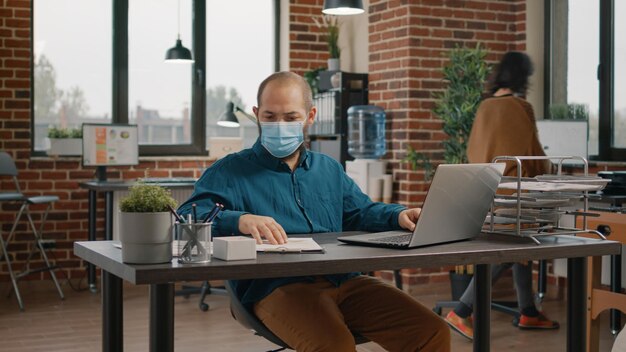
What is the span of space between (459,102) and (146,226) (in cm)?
392

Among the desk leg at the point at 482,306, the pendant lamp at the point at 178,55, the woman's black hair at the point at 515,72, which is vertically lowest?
the desk leg at the point at 482,306

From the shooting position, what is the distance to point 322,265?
217 centimetres

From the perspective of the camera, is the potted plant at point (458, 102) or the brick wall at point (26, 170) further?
the brick wall at point (26, 170)

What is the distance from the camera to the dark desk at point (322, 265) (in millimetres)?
2053

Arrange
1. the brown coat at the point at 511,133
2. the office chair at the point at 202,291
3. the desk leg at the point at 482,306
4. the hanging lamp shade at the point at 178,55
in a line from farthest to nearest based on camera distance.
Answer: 1. the hanging lamp shade at the point at 178,55
2. the office chair at the point at 202,291
3. the brown coat at the point at 511,133
4. the desk leg at the point at 482,306

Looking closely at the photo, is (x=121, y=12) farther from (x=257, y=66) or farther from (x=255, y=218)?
(x=255, y=218)

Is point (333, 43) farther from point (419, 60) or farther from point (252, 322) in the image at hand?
point (252, 322)

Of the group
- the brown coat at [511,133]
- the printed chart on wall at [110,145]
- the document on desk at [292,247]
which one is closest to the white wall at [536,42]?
the brown coat at [511,133]

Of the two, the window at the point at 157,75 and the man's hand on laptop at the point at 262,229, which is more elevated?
the window at the point at 157,75

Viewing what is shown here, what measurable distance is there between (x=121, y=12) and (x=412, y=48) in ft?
7.79

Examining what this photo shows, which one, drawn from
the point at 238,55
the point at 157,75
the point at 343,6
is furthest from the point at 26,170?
the point at 343,6

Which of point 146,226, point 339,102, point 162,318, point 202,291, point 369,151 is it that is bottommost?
point 202,291

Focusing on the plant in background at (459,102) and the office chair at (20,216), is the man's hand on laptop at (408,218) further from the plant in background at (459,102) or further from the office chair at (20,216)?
the office chair at (20,216)

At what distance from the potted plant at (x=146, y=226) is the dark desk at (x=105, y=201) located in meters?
Result: 3.92
